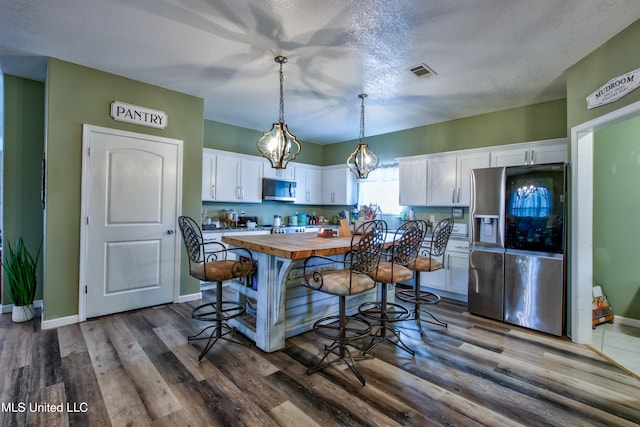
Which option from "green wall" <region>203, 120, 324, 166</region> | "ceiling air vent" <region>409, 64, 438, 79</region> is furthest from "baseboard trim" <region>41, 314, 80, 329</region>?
"ceiling air vent" <region>409, 64, 438, 79</region>

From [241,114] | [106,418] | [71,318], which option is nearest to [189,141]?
[241,114]

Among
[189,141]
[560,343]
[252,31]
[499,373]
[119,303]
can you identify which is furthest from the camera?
[189,141]

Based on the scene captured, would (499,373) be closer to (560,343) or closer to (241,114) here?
(560,343)

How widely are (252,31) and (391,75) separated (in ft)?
4.94

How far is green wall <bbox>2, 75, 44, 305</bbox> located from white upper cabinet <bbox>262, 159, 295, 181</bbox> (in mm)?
2972

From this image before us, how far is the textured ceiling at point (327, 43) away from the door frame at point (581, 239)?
86 cm

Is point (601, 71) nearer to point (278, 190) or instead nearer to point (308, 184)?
point (278, 190)

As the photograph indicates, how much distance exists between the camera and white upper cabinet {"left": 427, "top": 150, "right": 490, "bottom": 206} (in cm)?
420

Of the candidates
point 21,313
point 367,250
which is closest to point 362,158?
point 367,250

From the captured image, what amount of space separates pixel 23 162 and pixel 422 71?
4.49 m

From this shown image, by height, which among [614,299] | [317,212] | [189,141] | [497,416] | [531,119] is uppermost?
[531,119]

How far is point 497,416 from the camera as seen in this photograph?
1796 millimetres

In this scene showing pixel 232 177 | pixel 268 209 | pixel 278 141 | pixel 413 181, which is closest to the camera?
pixel 278 141

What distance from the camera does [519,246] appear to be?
10.6ft
